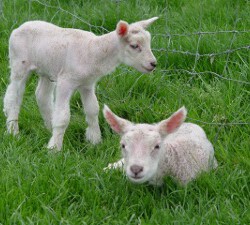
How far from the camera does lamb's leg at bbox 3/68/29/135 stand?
5.38 metres

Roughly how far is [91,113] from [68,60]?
49 centimetres

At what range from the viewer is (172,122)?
440cm

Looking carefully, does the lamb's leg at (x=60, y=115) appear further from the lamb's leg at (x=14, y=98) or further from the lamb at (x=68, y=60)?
the lamb's leg at (x=14, y=98)

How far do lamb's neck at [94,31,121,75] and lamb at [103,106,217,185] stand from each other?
730 millimetres

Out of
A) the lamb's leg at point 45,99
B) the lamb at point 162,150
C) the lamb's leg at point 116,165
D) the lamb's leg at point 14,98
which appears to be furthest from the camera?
the lamb's leg at point 45,99

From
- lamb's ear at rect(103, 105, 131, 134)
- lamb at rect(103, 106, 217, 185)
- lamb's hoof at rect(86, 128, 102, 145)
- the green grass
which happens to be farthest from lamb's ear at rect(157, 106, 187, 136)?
lamb's hoof at rect(86, 128, 102, 145)

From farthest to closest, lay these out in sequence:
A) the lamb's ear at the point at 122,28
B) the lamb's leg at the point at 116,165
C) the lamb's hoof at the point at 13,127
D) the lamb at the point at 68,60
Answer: the lamb's hoof at the point at 13,127 < the lamb at the point at 68,60 < the lamb's ear at the point at 122,28 < the lamb's leg at the point at 116,165

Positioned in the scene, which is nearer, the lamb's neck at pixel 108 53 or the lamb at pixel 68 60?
the lamb at pixel 68 60

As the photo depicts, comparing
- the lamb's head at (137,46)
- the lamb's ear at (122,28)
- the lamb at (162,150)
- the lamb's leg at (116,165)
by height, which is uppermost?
the lamb's ear at (122,28)

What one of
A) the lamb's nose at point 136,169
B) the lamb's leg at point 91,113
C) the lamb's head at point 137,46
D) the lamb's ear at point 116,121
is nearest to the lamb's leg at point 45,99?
the lamb's leg at point 91,113

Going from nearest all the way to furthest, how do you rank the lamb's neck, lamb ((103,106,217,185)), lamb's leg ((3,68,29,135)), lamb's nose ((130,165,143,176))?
lamb's nose ((130,165,143,176)) < lamb ((103,106,217,185)) < the lamb's neck < lamb's leg ((3,68,29,135))

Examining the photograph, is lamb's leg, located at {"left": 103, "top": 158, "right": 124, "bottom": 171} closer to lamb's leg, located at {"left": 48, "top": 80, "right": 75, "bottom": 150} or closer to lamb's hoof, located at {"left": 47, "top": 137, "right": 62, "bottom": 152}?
lamb's hoof, located at {"left": 47, "top": 137, "right": 62, "bottom": 152}

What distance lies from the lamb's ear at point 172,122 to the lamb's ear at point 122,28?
849mm

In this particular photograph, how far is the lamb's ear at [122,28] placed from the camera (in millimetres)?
4832
